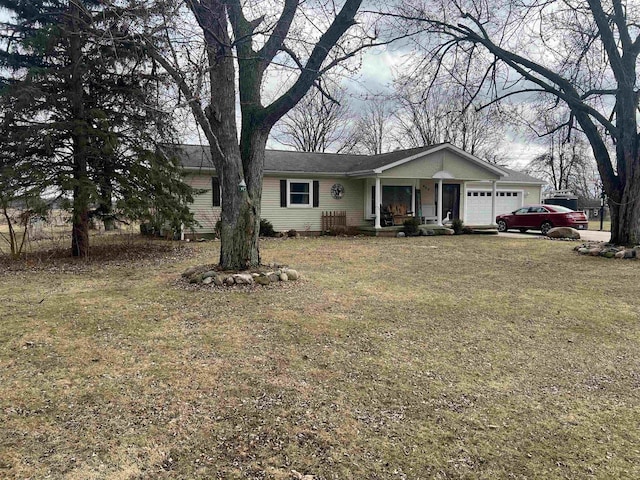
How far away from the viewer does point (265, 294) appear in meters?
6.38

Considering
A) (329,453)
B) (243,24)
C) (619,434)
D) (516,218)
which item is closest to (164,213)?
(243,24)

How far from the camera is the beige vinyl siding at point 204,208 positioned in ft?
50.3

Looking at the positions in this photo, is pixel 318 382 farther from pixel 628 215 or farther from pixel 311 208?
pixel 311 208

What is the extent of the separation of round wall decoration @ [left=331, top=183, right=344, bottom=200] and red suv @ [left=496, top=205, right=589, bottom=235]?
9021 mm

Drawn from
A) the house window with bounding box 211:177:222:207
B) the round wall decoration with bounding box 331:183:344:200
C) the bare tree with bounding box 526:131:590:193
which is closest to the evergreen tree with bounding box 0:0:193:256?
the house window with bounding box 211:177:222:207

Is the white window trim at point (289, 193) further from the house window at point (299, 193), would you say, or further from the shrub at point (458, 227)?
the shrub at point (458, 227)

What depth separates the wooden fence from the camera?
684 inches

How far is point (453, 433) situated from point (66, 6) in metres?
11.5

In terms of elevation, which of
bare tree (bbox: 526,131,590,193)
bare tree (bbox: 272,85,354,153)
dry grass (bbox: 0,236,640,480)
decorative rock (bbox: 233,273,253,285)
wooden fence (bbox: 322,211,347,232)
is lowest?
dry grass (bbox: 0,236,640,480)

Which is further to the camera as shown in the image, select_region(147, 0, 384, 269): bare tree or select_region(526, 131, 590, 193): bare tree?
select_region(526, 131, 590, 193): bare tree

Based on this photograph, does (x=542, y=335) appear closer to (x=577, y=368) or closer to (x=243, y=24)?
(x=577, y=368)

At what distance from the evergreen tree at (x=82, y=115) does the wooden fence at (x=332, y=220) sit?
7646mm

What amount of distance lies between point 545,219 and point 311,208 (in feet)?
35.1

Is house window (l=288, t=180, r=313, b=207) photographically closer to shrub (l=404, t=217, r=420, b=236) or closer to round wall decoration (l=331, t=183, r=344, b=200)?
round wall decoration (l=331, t=183, r=344, b=200)
